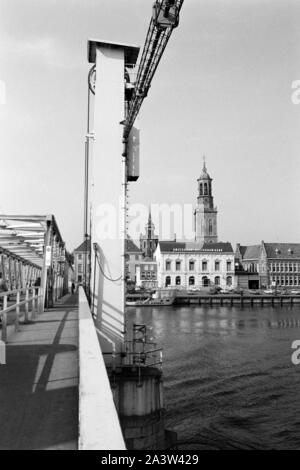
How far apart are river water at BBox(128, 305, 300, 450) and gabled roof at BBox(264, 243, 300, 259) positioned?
64920 millimetres

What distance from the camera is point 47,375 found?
16.3ft

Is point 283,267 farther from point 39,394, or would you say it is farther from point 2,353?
point 39,394

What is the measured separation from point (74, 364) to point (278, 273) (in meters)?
96.2

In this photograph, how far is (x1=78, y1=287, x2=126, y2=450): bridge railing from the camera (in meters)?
2.19

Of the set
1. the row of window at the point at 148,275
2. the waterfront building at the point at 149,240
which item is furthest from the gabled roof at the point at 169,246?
the waterfront building at the point at 149,240

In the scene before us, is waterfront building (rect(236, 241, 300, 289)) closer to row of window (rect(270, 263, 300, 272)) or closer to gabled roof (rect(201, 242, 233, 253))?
row of window (rect(270, 263, 300, 272))

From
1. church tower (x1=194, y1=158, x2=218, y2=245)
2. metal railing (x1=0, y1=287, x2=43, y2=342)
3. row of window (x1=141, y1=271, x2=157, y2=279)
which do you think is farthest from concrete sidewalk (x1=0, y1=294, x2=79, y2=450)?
church tower (x1=194, y1=158, x2=218, y2=245)

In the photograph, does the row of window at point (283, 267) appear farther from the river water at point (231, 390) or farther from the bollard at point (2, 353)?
the bollard at point (2, 353)

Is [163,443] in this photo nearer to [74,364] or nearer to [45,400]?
[74,364]

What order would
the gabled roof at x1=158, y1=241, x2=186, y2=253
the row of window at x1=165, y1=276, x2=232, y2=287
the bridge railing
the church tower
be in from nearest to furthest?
the bridge railing < the row of window at x1=165, y1=276, x2=232, y2=287 < the gabled roof at x1=158, y1=241, x2=186, y2=253 < the church tower

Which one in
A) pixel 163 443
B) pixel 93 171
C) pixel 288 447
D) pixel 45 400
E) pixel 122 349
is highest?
pixel 93 171

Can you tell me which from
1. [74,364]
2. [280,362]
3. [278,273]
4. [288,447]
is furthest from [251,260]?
[74,364]
